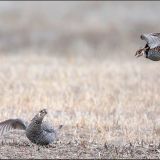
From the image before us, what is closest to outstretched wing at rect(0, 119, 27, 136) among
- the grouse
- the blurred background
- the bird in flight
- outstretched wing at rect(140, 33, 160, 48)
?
the grouse

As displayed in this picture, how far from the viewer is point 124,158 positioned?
26.6 ft

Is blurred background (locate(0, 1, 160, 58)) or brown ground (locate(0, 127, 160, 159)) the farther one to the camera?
blurred background (locate(0, 1, 160, 58))

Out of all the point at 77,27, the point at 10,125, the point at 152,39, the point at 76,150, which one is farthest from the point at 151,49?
the point at 77,27

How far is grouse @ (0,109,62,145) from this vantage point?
877 centimetres

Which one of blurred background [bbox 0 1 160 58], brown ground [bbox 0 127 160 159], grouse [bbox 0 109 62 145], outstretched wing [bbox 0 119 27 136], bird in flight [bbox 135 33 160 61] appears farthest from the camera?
blurred background [bbox 0 1 160 58]

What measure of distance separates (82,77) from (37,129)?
8446 millimetres

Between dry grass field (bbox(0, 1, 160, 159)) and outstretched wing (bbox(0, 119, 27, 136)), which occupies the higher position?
dry grass field (bbox(0, 1, 160, 159))

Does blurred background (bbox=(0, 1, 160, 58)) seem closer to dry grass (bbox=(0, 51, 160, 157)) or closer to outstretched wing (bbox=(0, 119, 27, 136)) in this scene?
dry grass (bbox=(0, 51, 160, 157))

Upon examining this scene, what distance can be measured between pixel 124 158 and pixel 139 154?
0.46 meters

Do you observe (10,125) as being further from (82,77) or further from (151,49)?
(82,77)

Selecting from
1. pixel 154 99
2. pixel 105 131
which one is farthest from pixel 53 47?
pixel 105 131

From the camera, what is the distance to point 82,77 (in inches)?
679

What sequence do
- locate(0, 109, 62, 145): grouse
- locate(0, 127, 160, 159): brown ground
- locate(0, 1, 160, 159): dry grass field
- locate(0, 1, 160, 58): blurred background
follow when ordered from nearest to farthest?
locate(0, 127, 160, 159): brown ground
locate(0, 109, 62, 145): grouse
locate(0, 1, 160, 159): dry grass field
locate(0, 1, 160, 58): blurred background

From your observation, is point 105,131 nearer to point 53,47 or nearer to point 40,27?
point 53,47
